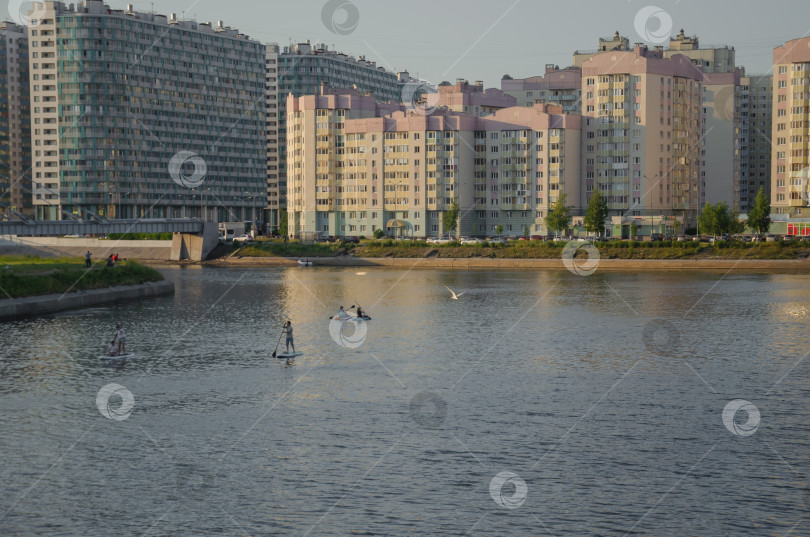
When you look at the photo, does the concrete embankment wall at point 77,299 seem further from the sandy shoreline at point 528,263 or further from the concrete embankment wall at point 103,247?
the concrete embankment wall at point 103,247

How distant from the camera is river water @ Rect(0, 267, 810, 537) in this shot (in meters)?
27.4

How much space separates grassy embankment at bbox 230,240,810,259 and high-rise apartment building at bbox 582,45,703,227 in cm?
3158

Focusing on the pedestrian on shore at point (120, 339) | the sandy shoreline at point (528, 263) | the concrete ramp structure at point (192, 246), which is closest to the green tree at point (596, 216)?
the sandy shoreline at point (528, 263)

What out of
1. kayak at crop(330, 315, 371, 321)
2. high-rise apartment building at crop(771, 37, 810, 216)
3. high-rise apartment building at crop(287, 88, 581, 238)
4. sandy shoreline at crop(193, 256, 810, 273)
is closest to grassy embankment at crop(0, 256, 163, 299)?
kayak at crop(330, 315, 371, 321)

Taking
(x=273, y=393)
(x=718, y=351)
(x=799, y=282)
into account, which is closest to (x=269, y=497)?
(x=273, y=393)

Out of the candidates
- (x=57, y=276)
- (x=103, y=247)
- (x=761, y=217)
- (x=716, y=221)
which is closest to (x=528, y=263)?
(x=716, y=221)

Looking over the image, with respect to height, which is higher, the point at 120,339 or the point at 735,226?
the point at 735,226

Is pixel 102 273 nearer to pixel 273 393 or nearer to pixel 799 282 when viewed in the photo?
pixel 273 393

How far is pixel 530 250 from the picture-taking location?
152 metres

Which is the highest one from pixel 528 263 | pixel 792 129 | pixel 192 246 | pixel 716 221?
pixel 792 129

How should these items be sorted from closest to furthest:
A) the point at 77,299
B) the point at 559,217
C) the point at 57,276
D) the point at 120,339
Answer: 1. the point at 120,339
2. the point at 77,299
3. the point at 57,276
4. the point at 559,217

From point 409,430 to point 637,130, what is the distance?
154546 millimetres

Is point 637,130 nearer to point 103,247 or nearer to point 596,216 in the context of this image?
point 596,216

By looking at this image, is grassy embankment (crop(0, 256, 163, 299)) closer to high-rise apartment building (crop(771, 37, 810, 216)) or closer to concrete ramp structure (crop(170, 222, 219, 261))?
concrete ramp structure (crop(170, 222, 219, 261))
